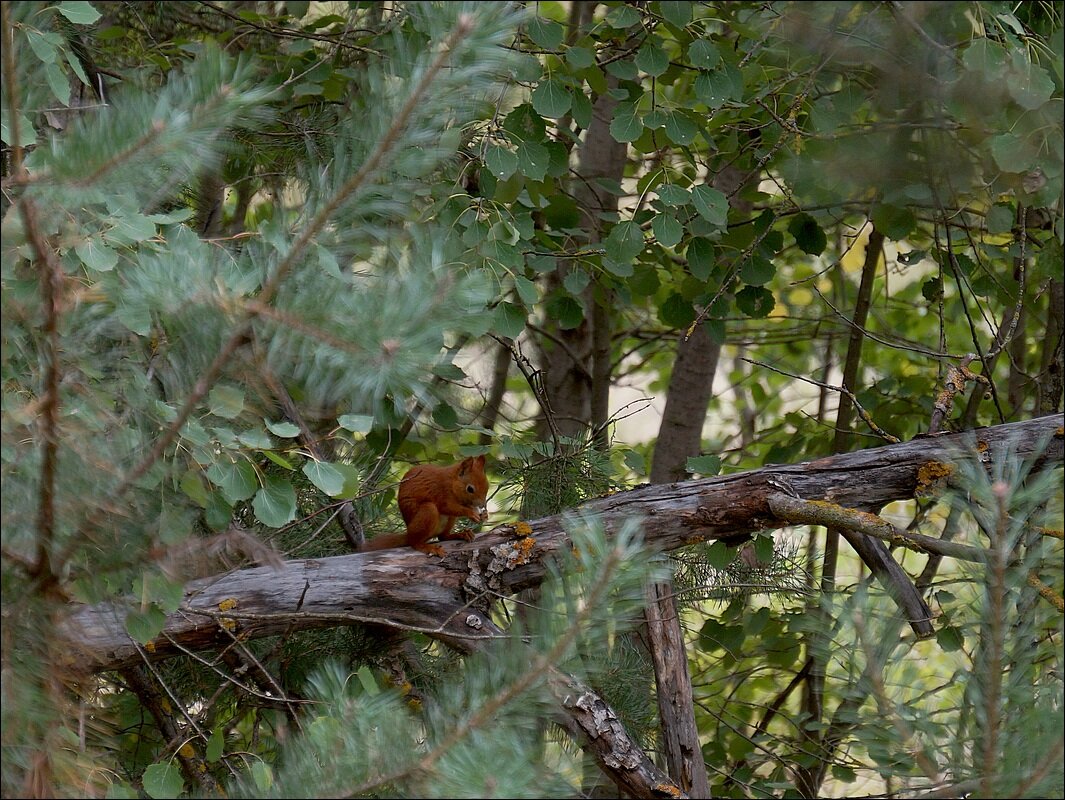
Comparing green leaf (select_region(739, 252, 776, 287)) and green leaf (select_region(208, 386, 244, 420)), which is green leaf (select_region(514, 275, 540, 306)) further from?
green leaf (select_region(208, 386, 244, 420))

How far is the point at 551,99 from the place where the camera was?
3.19m

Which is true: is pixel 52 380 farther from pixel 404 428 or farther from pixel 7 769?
pixel 404 428

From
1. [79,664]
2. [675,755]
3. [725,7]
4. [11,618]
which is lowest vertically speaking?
[675,755]

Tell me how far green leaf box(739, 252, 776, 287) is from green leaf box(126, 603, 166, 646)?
7.79ft

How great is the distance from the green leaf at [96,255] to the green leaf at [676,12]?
1.85 meters

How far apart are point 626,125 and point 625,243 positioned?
367mm

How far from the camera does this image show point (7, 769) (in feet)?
4.93

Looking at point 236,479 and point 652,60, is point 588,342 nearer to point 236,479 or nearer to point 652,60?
point 652,60

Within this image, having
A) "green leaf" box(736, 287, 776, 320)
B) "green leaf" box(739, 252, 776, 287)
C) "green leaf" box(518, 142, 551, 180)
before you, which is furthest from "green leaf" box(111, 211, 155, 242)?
"green leaf" box(736, 287, 776, 320)

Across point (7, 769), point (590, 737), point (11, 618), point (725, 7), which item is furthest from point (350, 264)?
point (725, 7)

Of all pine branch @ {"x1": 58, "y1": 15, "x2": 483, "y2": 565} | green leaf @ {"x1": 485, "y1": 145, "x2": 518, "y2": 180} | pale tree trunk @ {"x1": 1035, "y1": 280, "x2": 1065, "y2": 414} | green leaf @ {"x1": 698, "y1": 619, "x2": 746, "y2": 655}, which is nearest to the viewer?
pine branch @ {"x1": 58, "y1": 15, "x2": 483, "y2": 565}

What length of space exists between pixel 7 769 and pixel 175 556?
374 millimetres

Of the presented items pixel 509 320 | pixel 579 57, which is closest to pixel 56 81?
pixel 509 320

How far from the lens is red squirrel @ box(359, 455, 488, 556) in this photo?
3.09 m
